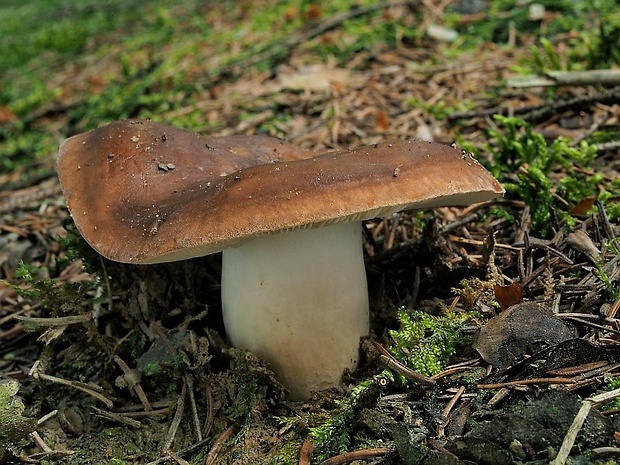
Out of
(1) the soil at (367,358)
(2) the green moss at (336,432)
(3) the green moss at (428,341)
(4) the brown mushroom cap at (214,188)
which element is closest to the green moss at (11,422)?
(1) the soil at (367,358)

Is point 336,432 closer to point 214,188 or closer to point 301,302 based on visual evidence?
point 301,302

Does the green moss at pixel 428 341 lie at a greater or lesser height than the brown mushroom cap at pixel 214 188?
lesser

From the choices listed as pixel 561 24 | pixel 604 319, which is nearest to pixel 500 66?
pixel 561 24

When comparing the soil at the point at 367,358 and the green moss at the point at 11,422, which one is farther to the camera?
the green moss at the point at 11,422

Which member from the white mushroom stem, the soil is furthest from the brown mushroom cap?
the soil

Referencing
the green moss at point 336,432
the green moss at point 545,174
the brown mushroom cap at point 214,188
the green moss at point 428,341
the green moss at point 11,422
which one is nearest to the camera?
the brown mushroom cap at point 214,188

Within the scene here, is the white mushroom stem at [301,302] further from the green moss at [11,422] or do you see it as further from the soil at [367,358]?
the green moss at [11,422]

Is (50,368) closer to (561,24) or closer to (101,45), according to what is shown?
(561,24)

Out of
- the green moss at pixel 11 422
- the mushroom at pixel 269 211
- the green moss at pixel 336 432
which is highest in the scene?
the mushroom at pixel 269 211

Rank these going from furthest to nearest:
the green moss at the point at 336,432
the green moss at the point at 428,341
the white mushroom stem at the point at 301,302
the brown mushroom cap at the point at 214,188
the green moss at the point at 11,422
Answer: the white mushroom stem at the point at 301,302
the green moss at the point at 428,341
the green moss at the point at 11,422
the green moss at the point at 336,432
the brown mushroom cap at the point at 214,188
